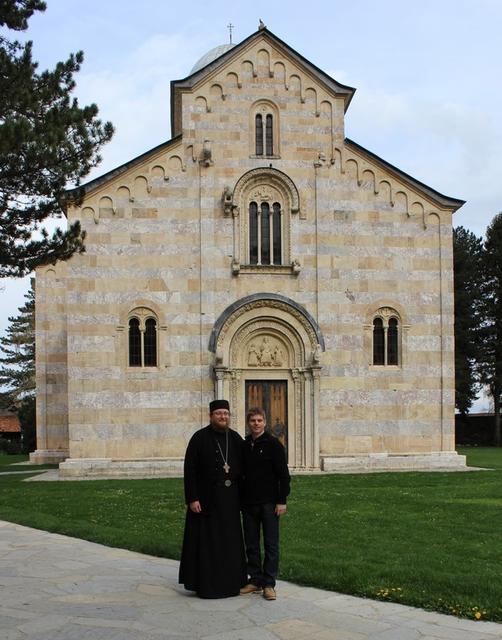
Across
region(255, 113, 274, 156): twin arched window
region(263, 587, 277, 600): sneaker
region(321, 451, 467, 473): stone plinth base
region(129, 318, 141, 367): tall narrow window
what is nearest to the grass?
region(263, 587, 277, 600): sneaker

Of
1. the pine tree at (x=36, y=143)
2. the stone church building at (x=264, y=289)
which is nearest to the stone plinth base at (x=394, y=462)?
the stone church building at (x=264, y=289)

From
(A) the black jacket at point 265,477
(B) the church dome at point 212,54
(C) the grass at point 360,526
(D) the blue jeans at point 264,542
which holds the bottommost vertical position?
(C) the grass at point 360,526

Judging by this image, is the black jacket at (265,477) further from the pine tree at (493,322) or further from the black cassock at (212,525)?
the pine tree at (493,322)

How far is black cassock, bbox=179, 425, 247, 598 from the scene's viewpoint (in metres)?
9.01

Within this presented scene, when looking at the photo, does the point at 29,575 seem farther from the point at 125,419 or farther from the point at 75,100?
the point at 125,419

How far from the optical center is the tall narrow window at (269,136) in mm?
26922

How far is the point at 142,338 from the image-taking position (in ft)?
84.4

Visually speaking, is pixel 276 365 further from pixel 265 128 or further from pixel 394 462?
pixel 265 128

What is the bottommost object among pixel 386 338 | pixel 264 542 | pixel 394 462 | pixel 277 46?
pixel 394 462

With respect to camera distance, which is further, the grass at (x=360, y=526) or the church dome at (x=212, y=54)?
the church dome at (x=212, y=54)

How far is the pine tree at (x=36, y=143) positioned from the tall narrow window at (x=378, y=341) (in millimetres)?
15938

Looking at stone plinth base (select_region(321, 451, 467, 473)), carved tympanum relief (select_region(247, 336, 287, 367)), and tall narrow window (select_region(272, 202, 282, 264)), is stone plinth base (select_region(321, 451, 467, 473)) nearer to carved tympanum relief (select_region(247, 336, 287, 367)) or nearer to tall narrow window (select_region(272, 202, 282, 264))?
carved tympanum relief (select_region(247, 336, 287, 367))

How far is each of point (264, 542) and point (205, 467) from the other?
111 centimetres

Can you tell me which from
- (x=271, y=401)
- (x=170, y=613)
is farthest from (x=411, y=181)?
(x=170, y=613)
